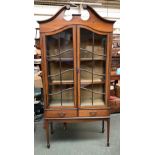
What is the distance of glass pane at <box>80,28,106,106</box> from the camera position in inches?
79.0

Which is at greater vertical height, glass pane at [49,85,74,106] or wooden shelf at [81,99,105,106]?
glass pane at [49,85,74,106]

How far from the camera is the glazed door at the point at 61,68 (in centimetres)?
198

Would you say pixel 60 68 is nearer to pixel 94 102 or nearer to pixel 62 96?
pixel 62 96

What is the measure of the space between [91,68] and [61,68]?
1.18 feet

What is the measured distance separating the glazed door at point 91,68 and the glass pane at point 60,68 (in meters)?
0.11

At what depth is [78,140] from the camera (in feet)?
7.41

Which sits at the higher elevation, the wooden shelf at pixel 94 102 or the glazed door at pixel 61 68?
the glazed door at pixel 61 68

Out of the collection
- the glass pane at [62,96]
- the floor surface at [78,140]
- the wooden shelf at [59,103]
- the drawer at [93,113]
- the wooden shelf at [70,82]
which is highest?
the wooden shelf at [70,82]

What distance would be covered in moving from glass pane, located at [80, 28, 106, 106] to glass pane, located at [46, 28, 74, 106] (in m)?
0.14

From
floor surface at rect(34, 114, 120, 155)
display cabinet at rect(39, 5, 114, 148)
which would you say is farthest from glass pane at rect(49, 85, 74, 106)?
floor surface at rect(34, 114, 120, 155)

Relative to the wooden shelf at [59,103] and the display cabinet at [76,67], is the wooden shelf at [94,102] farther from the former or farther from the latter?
the wooden shelf at [59,103]

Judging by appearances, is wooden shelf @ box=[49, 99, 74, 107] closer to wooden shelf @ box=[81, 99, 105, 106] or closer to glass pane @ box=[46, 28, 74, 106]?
glass pane @ box=[46, 28, 74, 106]

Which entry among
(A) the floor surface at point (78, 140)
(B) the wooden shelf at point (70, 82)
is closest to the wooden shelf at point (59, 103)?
(B) the wooden shelf at point (70, 82)
